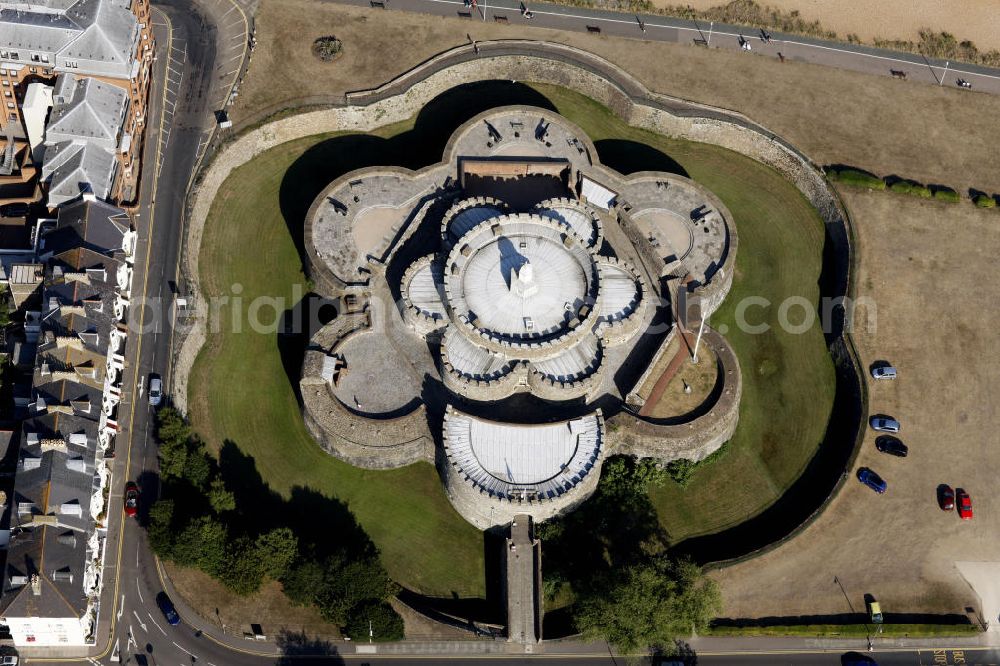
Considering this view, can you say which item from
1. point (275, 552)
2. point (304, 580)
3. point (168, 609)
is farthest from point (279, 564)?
point (168, 609)

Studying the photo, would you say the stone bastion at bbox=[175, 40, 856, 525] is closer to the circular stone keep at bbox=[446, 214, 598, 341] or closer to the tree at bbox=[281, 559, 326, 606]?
the circular stone keep at bbox=[446, 214, 598, 341]

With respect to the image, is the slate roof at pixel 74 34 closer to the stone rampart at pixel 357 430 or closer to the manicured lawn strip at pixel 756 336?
the stone rampart at pixel 357 430

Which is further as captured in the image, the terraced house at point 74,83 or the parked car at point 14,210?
the parked car at point 14,210

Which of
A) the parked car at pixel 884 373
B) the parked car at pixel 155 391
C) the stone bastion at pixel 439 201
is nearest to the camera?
the stone bastion at pixel 439 201

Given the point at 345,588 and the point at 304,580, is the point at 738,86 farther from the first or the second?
the point at 304,580

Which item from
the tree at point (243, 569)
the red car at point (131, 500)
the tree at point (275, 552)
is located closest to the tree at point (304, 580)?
the tree at point (275, 552)

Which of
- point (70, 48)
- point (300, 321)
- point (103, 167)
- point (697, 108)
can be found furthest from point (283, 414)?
→ point (697, 108)

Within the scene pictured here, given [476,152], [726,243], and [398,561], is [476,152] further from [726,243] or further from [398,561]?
[398,561]
